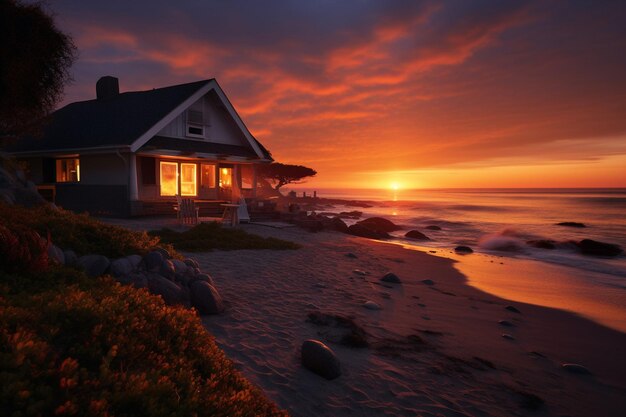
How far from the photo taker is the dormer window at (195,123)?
18109 millimetres

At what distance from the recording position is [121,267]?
466 centimetres

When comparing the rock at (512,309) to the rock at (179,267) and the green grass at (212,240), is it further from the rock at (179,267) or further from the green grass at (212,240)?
the rock at (179,267)

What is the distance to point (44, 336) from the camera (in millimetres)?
2166

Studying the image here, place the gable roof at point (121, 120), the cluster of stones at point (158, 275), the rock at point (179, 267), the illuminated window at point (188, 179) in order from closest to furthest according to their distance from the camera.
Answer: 1. the cluster of stones at point (158, 275)
2. the rock at point (179, 267)
3. the gable roof at point (121, 120)
4. the illuminated window at point (188, 179)

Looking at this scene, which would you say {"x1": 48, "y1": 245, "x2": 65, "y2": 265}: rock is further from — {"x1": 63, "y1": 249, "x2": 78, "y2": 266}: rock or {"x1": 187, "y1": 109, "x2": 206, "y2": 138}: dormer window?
{"x1": 187, "y1": 109, "x2": 206, "y2": 138}: dormer window

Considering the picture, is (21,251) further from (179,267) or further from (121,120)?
(121,120)

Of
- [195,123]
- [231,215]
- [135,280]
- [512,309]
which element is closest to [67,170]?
[195,123]

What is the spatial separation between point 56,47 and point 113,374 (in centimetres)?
818

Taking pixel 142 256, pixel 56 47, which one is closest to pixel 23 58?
pixel 56 47

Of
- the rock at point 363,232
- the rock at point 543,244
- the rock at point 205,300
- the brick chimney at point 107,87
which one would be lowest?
the rock at point 543,244

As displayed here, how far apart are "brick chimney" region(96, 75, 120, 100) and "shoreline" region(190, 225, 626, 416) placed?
18.2 metres

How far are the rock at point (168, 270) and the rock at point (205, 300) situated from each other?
40 centimetres

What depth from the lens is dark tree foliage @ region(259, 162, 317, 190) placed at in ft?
152

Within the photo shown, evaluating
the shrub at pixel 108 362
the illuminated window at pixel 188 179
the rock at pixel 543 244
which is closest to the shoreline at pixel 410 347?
the shrub at pixel 108 362
